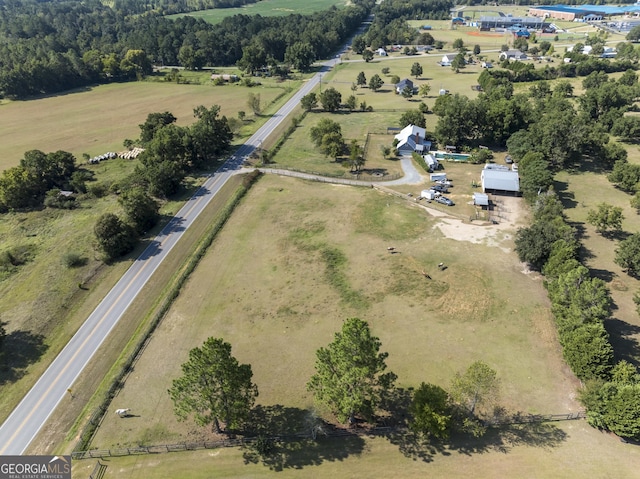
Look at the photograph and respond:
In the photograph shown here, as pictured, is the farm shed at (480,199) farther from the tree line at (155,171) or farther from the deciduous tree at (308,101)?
the deciduous tree at (308,101)

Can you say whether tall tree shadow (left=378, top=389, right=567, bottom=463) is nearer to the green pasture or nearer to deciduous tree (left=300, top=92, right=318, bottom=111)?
the green pasture

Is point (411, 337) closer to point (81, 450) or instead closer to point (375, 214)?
point (375, 214)

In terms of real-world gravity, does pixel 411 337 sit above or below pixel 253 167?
below

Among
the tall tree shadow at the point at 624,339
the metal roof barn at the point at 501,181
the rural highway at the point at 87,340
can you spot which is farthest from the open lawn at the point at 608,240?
the rural highway at the point at 87,340

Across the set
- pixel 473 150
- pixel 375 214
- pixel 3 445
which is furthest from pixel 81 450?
pixel 473 150

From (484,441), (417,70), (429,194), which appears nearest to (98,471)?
(484,441)
